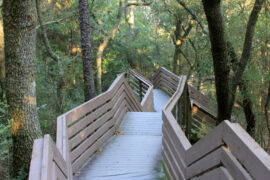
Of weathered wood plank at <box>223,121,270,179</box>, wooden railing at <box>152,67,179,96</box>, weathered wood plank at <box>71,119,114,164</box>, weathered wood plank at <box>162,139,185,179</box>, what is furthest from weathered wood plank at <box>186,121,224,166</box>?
wooden railing at <box>152,67,179,96</box>

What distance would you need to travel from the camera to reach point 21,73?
4559 millimetres

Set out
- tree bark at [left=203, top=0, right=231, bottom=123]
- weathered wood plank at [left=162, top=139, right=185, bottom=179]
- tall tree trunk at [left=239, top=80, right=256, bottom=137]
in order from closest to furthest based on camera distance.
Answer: weathered wood plank at [left=162, top=139, right=185, bottom=179] < tree bark at [left=203, top=0, right=231, bottom=123] < tall tree trunk at [left=239, top=80, right=256, bottom=137]

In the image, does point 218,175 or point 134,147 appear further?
point 134,147

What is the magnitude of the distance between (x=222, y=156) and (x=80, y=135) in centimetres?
300

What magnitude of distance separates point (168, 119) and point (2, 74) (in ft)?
19.2

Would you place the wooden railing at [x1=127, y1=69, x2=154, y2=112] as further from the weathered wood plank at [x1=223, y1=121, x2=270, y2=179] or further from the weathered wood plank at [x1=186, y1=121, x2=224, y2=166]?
the weathered wood plank at [x1=223, y1=121, x2=270, y2=179]

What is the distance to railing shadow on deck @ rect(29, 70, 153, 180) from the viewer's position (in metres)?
2.55

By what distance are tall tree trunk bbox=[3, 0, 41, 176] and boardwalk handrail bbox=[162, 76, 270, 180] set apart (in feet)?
8.22

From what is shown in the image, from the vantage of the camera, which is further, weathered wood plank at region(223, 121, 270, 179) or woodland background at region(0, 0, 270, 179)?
woodland background at region(0, 0, 270, 179)

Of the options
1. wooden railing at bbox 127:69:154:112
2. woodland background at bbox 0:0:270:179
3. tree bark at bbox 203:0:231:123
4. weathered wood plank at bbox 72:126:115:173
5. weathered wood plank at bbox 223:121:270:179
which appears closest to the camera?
weathered wood plank at bbox 223:121:270:179

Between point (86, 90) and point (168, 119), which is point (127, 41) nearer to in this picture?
point (86, 90)

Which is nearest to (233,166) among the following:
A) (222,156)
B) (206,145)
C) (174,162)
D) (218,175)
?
(222,156)

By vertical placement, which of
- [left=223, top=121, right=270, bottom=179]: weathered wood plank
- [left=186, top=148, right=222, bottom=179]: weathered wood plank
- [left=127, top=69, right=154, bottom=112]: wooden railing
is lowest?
[left=127, top=69, right=154, bottom=112]: wooden railing

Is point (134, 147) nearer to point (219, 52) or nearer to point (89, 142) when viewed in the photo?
point (89, 142)
